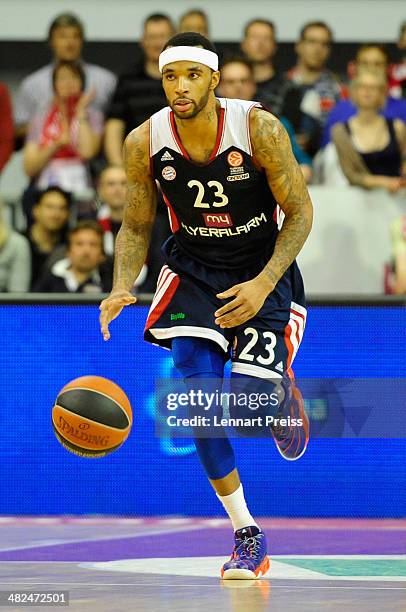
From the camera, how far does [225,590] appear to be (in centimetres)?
534

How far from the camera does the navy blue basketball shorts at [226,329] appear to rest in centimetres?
590

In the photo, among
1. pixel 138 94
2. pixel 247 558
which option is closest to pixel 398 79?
pixel 138 94

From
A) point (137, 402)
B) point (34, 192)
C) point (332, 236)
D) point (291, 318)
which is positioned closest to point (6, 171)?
point (34, 192)

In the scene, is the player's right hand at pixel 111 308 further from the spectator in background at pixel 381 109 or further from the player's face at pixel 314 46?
the player's face at pixel 314 46

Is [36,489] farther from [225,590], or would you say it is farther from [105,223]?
[225,590]

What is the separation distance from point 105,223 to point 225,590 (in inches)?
190

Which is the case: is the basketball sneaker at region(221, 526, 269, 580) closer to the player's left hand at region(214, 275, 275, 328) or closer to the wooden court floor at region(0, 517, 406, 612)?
the wooden court floor at region(0, 517, 406, 612)

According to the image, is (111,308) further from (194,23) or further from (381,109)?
(194,23)

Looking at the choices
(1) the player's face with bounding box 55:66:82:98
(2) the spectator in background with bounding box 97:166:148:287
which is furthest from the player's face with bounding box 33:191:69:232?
(1) the player's face with bounding box 55:66:82:98

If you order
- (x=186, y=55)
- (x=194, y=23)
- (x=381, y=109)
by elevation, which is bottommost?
(x=186, y=55)

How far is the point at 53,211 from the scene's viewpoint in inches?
383

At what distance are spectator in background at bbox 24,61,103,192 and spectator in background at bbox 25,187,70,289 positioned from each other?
0.70 m

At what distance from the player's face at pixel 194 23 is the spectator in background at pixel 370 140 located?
1.42 m

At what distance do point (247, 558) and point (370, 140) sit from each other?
4957 millimetres
